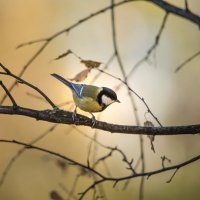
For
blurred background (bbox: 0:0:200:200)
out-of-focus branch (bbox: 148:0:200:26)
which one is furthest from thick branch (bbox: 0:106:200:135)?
blurred background (bbox: 0:0:200:200)

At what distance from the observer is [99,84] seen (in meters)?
2.17

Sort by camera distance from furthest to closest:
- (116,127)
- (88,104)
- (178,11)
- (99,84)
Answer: (99,84)
(88,104)
(178,11)
(116,127)

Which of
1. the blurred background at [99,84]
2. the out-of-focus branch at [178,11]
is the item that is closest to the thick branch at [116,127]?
the out-of-focus branch at [178,11]

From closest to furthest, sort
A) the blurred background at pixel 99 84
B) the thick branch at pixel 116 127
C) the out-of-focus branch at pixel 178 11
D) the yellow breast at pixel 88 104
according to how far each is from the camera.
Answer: the thick branch at pixel 116 127 → the out-of-focus branch at pixel 178 11 → the yellow breast at pixel 88 104 → the blurred background at pixel 99 84

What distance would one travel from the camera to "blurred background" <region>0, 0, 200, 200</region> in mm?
2266

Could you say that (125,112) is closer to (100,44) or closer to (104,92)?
(100,44)

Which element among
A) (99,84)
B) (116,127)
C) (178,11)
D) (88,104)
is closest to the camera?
(116,127)

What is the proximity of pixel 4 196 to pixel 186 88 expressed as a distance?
1.05 meters

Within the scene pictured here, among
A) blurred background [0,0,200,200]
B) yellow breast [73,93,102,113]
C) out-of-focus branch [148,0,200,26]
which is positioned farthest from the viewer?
blurred background [0,0,200,200]

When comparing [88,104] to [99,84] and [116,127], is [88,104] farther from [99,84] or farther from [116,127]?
[99,84]

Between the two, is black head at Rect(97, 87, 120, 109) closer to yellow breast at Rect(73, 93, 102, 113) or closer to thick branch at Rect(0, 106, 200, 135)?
yellow breast at Rect(73, 93, 102, 113)

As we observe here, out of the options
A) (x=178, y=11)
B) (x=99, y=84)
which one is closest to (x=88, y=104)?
(x=178, y=11)

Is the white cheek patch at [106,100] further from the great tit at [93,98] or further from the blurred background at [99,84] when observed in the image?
the blurred background at [99,84]

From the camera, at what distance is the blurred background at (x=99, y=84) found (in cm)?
227
